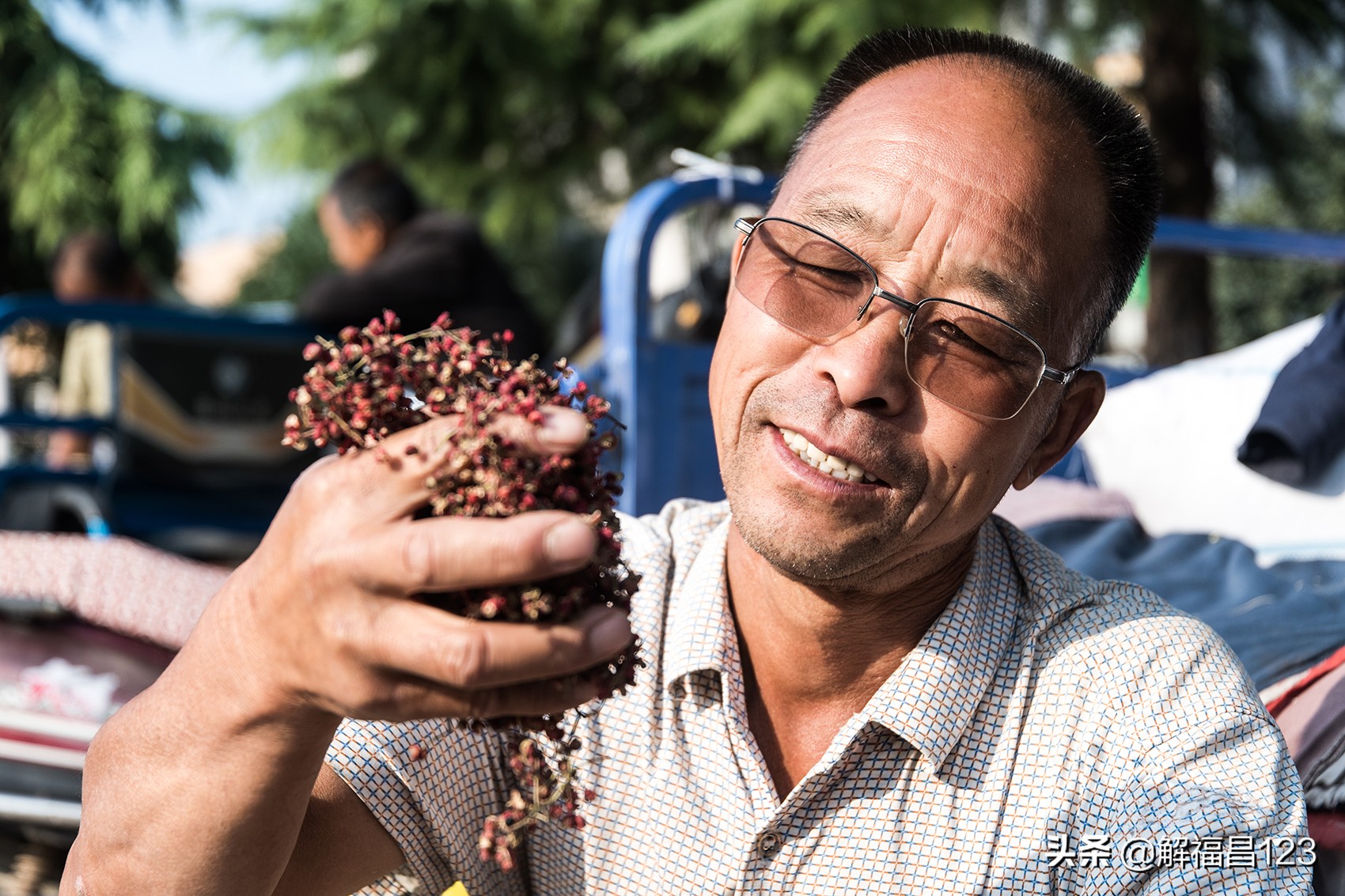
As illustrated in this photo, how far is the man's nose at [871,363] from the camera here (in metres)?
1.62

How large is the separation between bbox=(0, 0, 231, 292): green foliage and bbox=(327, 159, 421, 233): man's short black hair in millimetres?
5617

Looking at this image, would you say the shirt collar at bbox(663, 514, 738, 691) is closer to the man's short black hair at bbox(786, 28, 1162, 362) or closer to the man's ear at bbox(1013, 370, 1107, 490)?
the man's ear at bbox(1013, 370, 1107, 490)

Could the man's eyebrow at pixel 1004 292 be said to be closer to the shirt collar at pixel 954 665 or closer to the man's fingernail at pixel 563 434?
the shirt collar at pixel 954 665

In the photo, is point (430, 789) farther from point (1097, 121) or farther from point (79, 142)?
point (79, 142)

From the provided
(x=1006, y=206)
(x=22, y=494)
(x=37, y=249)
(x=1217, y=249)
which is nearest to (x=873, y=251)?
(x=1006, y=206)

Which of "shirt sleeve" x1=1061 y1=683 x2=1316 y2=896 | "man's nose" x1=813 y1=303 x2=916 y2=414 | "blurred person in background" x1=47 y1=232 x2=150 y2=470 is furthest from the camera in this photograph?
"blurred person in background" x1=47 y1=232 x2=150 y2=470

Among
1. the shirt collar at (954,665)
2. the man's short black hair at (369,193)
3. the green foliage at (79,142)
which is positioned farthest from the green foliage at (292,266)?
the shirt collar at (954,665)

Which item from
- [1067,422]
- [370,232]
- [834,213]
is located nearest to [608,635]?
[834,213]

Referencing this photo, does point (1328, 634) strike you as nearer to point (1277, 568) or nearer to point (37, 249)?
→ point (1277, 568)

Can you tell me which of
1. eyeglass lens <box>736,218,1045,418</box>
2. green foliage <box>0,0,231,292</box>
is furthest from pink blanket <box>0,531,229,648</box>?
green foliage <box>0,0,231,292</box>

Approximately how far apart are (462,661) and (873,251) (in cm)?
92

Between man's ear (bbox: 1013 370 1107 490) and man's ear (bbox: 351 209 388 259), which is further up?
man's ear (bbox: 351 209 388 259)

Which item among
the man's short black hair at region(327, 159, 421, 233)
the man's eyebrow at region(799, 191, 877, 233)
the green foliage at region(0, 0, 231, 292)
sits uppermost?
the green foliage at region(0, 0, 231, 292)

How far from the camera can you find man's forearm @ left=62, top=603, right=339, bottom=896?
120 cm
